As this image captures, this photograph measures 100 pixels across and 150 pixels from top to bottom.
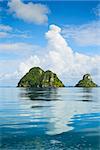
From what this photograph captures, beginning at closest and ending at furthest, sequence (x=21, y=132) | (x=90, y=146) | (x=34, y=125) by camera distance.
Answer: (x=90, y=146), (x=21, y=132), (x=34, y=125)

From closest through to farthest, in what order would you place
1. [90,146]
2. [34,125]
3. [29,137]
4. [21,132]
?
[90,146] < [29,137] < [21,132] < [34,125]

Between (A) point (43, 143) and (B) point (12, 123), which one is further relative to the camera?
(B) point (12, 123)

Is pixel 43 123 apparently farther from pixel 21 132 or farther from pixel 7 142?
pixel 7 142

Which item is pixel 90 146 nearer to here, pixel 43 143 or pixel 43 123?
pixel 43 143

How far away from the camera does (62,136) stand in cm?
1944

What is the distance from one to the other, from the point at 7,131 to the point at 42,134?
232cm

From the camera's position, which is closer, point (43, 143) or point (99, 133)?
point (43, 143)

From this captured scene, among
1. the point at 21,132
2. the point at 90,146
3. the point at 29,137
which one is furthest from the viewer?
the point at 21,132

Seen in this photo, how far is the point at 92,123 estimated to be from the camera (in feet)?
83.4

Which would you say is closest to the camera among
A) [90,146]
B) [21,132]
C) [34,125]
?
[90,146]

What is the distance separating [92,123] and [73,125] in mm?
1873

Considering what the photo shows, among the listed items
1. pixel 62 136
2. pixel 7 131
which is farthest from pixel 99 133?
pixel 7 131

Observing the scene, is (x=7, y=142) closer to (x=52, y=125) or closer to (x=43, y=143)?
(x=43, y=143)

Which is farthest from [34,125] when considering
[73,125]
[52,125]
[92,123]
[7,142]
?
[7,142]
